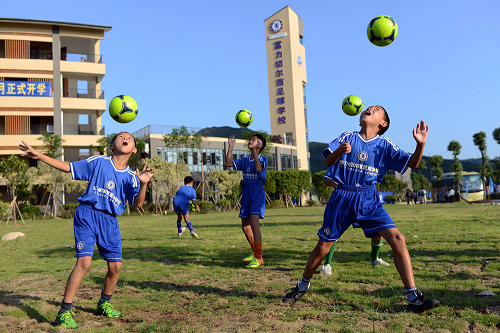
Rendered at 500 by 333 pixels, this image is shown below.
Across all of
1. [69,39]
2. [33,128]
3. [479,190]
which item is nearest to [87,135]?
[33,128]

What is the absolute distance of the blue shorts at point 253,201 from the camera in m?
6.69

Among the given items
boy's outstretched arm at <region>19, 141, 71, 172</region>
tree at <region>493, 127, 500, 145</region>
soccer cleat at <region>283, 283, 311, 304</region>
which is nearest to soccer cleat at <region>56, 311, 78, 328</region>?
boy's outstretched arm at <region>19, 141, 71, 172</region>

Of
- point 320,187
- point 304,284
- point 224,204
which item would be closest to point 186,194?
point 304,284

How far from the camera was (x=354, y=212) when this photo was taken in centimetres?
398

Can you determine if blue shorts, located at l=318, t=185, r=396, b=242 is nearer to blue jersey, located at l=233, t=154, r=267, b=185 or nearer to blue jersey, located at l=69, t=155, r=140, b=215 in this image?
blue jersey, located at l=69, t=155, r=140, b=215

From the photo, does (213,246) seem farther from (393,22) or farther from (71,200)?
(71,200)

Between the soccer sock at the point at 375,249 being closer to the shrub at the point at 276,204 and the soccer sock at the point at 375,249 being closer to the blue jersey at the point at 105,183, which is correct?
the blue jersey at the point at 105,183

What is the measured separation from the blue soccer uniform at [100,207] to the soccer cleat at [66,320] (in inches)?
21.9

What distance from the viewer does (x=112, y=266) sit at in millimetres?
3938

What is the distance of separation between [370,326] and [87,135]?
125ft

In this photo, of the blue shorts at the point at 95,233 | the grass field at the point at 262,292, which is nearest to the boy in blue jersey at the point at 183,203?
the grass field at the point at 262,292

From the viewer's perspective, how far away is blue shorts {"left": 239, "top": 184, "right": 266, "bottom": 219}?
6691 mm

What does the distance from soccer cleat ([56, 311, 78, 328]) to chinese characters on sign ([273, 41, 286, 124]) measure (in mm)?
61707

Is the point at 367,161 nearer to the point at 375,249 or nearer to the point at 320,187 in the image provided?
the point at 375,249
